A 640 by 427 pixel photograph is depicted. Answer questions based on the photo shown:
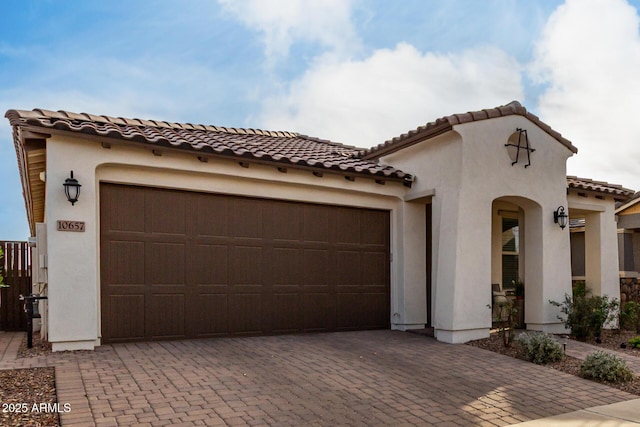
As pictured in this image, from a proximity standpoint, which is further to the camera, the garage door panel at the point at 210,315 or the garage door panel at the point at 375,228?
the garage door panel at the point at 375,228

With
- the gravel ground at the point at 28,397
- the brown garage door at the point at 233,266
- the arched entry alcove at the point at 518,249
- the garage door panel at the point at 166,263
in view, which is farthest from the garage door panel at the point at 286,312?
the arched entry alcove at the point at 518,249

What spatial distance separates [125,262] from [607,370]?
7.42 m

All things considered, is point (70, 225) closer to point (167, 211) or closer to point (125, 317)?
point (167, 211)

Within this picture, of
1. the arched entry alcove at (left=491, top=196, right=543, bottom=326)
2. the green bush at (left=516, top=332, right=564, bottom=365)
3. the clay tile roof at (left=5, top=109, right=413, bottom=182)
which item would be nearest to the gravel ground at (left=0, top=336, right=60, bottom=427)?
the clay tile roof at (left=5, top=109, right=413, bottom=182)

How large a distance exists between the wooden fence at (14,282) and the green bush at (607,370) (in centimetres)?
1155

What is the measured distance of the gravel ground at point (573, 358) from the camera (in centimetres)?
731

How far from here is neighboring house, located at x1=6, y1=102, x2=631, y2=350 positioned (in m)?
8.07

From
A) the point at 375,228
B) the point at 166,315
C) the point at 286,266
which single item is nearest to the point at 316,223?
the point at 286,266

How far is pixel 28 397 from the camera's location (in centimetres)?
556

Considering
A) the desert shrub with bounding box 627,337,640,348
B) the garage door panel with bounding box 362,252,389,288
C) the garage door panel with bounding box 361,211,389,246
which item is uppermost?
Answer: the garage door panel with bounding box 361,211,389,246

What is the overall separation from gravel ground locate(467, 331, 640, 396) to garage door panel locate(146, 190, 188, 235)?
221 inches

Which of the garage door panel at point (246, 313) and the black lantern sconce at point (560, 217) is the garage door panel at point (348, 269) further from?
the black lantern sconce at point (560, 217)

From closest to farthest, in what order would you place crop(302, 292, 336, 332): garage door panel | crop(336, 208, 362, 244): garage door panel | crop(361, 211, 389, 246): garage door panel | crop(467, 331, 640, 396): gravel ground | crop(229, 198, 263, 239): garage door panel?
crop(467, 331, 640, 396): gravel ground < crop(229, 198, 263, 239): garage door panel < crop(302, 292, 336, 332): garage door panel < crop(336, 208, 362, 244): garage door panel < crop(361, 211, 389, 246): garage door panel

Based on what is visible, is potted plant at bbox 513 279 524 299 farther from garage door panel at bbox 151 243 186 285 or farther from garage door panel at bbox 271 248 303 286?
garage door panel at bbox 151 243 186 285
